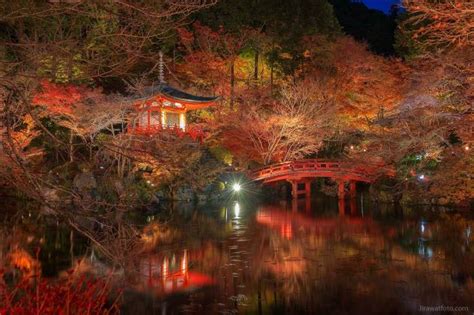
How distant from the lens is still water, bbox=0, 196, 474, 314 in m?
8.55

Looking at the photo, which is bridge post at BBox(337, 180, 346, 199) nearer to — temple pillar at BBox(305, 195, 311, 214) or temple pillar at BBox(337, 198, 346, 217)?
temple pillar at BBox(337, 198, 346, 217)

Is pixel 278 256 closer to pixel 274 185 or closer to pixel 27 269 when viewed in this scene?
pixel 27 269

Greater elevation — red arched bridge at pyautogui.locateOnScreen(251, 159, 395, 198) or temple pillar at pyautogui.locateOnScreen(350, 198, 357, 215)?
red arched bridge at pyautogui.locateOnScreen(251, 159, 395, 198)

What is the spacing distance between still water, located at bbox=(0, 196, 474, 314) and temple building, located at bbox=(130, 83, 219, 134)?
18.7 feet

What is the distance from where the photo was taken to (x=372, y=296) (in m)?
8.84

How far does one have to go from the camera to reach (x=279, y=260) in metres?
11.7

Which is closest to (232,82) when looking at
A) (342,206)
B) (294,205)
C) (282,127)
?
(282,127)

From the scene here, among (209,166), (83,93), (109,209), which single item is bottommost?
(109,209)

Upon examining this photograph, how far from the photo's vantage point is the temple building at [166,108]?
2278cm

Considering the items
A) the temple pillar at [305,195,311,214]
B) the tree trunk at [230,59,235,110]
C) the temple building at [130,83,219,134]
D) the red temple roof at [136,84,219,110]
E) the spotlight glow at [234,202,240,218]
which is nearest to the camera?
the spotlight glow at [234,202,240,218]

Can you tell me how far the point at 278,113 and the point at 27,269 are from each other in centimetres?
1687

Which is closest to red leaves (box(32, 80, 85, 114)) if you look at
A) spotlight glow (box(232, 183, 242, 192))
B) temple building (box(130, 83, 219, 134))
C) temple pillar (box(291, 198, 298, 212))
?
temple building (box(130, 83, 219, 134))

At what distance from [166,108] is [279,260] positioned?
14.0 m

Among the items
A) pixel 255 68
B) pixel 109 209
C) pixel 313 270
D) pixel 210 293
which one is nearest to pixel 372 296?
pixel 313 270
